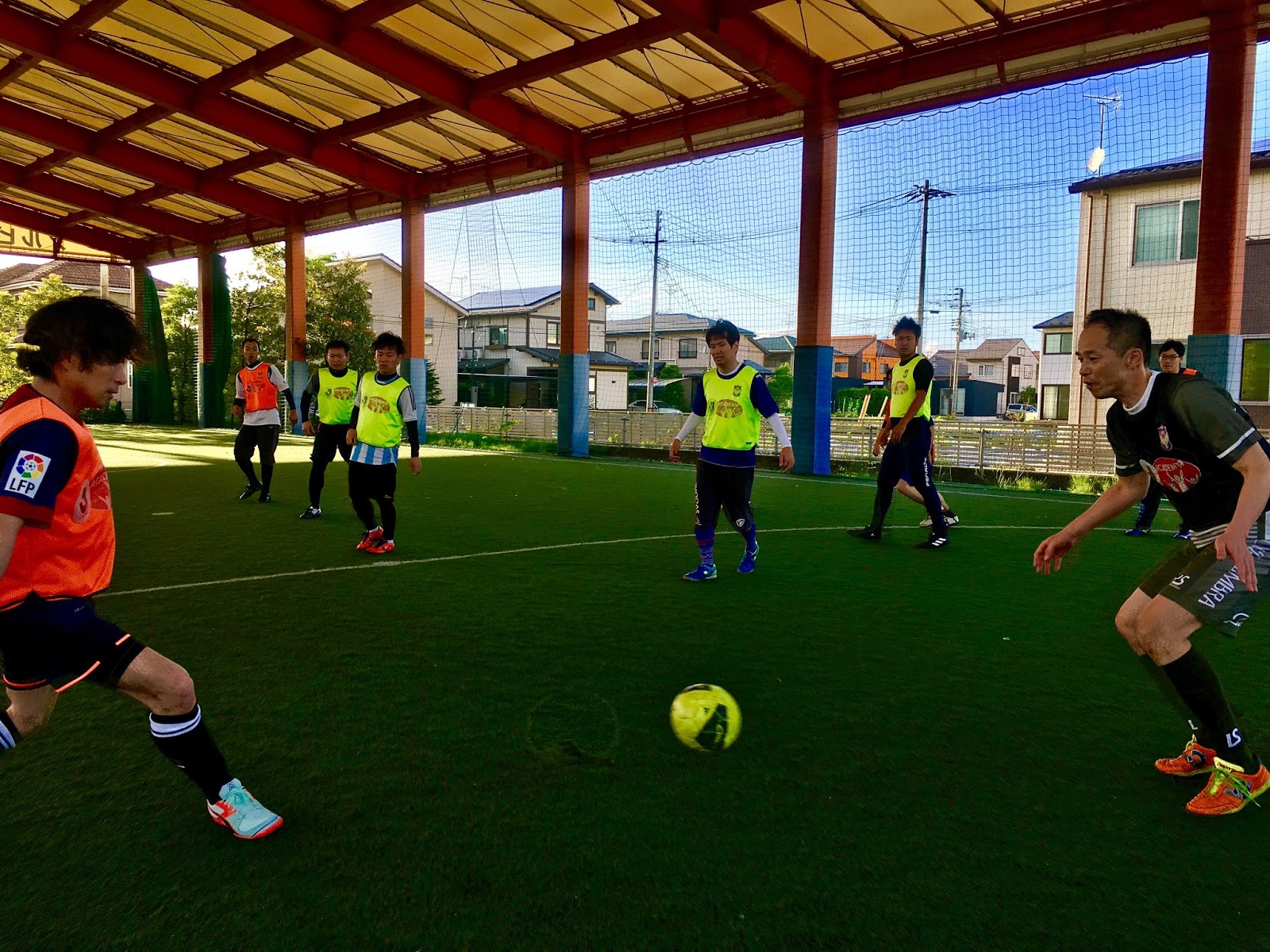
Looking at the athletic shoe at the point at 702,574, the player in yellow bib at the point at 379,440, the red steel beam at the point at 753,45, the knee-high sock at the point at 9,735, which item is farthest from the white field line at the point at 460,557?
the red steel beam at the point at 753,45

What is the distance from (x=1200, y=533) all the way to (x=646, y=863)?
2.26 meters

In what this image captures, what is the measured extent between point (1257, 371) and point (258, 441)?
1798 centimetres

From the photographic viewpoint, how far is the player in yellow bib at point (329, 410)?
8.98 metres

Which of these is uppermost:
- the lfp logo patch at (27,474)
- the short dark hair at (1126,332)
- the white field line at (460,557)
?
the short dark hair at (1126,332)

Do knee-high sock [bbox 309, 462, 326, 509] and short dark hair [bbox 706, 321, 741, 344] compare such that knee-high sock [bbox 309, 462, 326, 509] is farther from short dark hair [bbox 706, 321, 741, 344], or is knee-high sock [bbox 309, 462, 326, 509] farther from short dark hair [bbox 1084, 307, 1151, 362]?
short dark hair [bbox 1084, 307, 1151, 362]

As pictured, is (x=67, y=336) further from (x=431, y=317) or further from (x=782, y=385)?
(x=782, y=385)

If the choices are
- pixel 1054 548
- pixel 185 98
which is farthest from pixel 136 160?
pixel 1054 548

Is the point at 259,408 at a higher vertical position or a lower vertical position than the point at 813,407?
lower

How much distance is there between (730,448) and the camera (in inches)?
249

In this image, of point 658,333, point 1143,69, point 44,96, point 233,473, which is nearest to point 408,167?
point 44,96

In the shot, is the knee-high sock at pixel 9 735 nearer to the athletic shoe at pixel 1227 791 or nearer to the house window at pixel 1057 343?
the athletic shoe at pixel 1227 791

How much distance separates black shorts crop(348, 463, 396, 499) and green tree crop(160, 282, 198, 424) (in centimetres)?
3032

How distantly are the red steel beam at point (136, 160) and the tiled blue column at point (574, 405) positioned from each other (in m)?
12.8

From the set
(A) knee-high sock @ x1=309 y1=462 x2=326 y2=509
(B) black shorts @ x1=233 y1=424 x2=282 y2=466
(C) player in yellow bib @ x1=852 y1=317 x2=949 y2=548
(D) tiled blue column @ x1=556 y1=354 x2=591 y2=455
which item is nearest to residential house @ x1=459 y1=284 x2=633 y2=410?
(D) tiled blue column @ x1=556 y1=354 x2=591 y2=455
